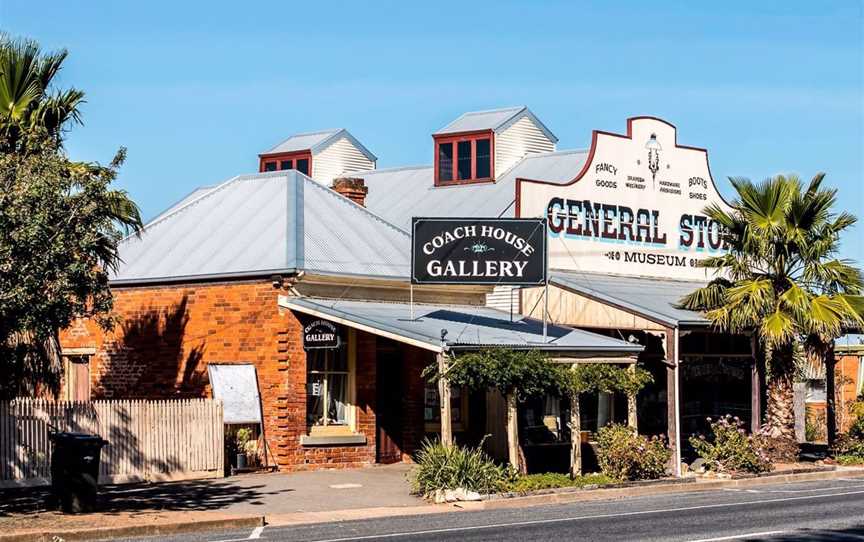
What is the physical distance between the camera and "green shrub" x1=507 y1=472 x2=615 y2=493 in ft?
75.5

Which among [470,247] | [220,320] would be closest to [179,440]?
[220,320]

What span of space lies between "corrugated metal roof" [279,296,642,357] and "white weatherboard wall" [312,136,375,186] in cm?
1687

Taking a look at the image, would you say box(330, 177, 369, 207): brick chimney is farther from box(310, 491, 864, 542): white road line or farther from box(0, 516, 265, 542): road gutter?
box(0, 516, 265, 542): road gutter

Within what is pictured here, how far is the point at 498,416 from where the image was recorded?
98.5 ft

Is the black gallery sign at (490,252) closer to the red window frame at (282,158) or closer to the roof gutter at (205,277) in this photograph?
the roof gutter at (205,277)

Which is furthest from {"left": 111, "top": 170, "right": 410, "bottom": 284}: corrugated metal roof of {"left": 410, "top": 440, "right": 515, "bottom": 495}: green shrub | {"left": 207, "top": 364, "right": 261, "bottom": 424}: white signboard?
{"left": 410, "top": 440, "right": 515, "bottom": 495}: green shrub

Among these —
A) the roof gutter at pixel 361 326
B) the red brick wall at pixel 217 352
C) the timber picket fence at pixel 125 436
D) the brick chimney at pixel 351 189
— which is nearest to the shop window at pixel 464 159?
the brick chimney at pixel 351 189

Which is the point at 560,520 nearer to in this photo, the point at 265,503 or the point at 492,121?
the point at 265,503

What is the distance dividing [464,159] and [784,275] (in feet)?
43.7

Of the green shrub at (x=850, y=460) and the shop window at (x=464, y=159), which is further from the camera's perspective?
the shop window at (x=464, y=159)

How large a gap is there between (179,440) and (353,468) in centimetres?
393

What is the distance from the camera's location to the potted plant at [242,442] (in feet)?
84.1

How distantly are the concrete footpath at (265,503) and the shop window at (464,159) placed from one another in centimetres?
1462

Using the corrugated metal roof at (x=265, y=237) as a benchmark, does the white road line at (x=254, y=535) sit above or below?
below
